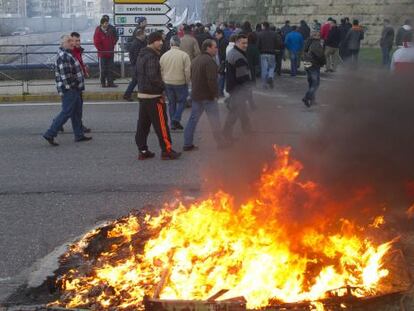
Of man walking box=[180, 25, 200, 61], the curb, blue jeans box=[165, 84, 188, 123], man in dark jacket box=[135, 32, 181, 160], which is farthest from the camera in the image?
the curb

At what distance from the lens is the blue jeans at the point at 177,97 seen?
10445 mm

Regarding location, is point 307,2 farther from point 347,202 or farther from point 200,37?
point 347,202

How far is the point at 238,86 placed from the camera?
957cm

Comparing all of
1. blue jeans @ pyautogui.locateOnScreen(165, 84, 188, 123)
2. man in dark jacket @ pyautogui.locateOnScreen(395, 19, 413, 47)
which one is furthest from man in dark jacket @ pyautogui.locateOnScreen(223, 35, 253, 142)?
man in dark jacket @ pyautogui.locateOnScreen(395, 19, 413, 47)

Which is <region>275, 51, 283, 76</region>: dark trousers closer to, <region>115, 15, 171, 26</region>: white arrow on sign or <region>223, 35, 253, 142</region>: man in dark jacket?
<region>115, 15, 171, 26</region>: white arrow on sign

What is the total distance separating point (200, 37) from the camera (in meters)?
14.9

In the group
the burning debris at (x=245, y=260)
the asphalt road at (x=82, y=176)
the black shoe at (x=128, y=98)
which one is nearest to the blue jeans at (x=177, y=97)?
the asphalt road at (x=82, y=176)

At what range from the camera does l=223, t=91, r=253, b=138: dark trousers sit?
30.5 feet

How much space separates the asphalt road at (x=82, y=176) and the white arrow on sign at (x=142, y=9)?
4373 mm

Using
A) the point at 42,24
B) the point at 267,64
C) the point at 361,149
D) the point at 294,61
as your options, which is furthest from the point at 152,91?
the point at 42,24

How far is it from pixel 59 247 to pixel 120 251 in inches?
28.6

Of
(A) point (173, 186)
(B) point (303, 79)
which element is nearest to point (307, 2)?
(B) point (303, 79)

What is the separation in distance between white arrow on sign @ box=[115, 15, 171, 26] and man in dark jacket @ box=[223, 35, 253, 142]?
20.8 ft

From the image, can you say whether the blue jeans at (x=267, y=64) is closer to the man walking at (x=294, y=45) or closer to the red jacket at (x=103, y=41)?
the man walking at (x=294, y=45)
